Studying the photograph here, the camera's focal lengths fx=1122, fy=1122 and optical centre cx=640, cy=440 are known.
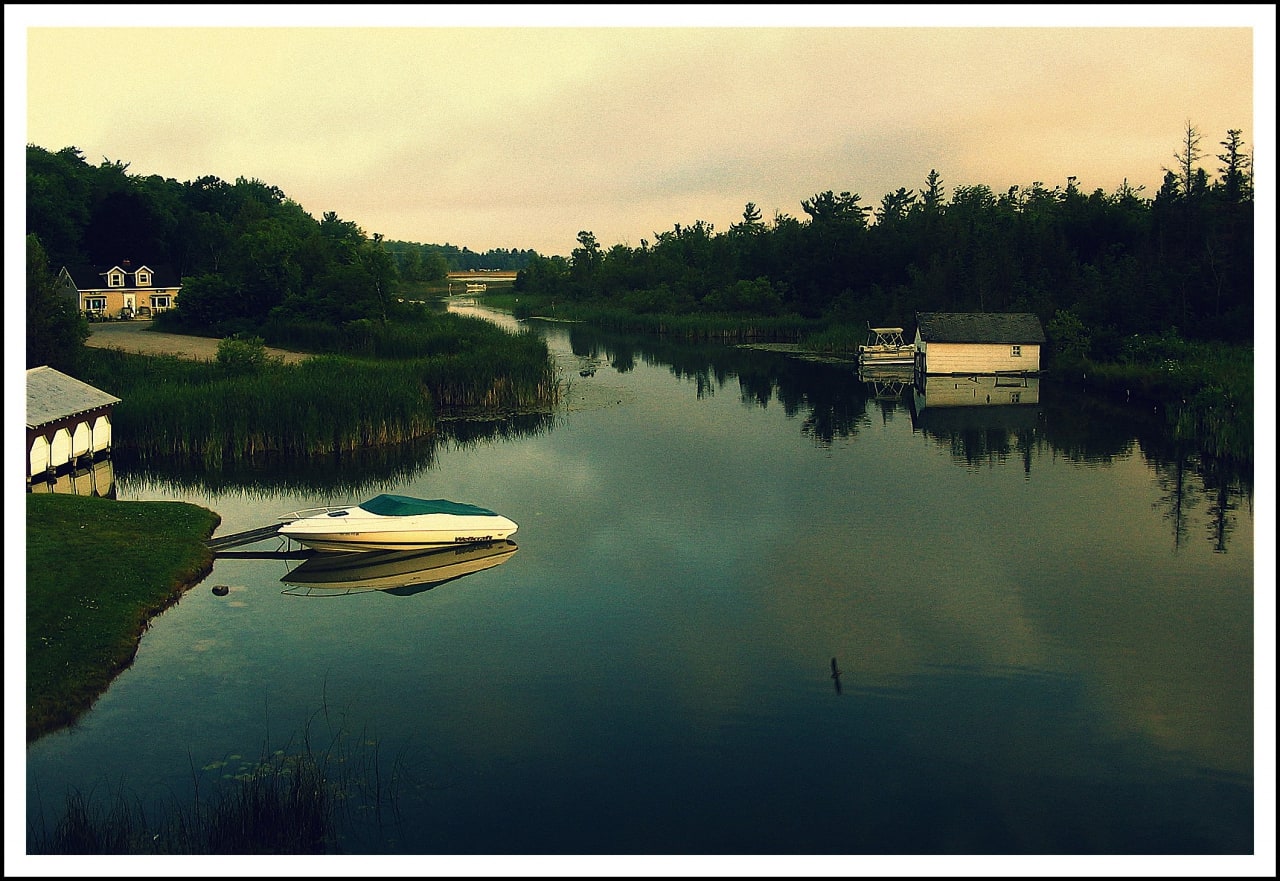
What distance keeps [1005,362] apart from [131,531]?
55210mm

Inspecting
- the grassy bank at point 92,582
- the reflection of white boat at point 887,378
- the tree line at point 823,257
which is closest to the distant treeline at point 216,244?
the tree line at point 823,257

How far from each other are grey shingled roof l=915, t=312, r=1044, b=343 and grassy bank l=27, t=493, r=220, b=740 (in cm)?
5002

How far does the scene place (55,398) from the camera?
115ft

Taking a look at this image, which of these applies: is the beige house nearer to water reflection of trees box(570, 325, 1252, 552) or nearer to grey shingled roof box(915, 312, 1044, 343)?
water reflection of trees box(570, 325, 1252, 552)

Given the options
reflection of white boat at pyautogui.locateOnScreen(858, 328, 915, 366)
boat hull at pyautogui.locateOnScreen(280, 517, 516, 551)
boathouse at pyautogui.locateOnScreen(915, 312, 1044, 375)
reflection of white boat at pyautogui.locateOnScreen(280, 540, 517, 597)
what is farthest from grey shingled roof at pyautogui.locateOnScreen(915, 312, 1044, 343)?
reflection of white boat at pyautogui.locateOnScreen(280, 540, 517, 597)

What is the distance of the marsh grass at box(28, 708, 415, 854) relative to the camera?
13.9 metres

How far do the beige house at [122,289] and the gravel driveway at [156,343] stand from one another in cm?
1678

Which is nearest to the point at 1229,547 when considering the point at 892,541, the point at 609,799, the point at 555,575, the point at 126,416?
the point at 892,541

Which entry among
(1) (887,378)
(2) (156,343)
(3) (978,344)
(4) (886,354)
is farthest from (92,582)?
(4) (886,354)

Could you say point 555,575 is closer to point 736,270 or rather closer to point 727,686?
point 727,686

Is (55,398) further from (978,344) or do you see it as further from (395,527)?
(978,344)

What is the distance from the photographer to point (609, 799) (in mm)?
15008

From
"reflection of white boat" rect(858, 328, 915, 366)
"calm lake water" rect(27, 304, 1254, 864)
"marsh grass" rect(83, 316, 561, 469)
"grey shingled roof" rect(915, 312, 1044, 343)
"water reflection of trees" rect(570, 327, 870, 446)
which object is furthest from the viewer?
"reflection of white boat" rect(858, 328, 915, 366)

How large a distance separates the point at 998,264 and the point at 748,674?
72666 millimetres
